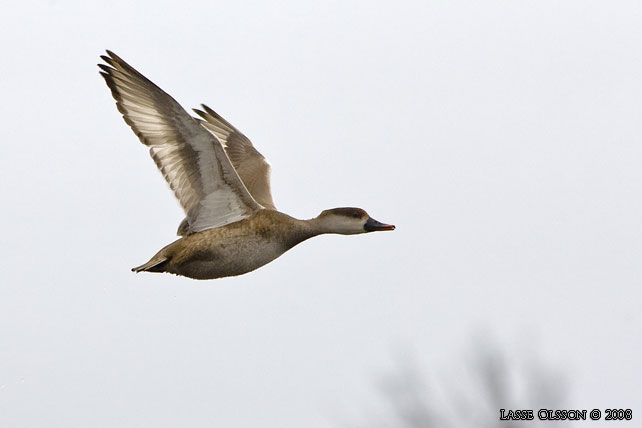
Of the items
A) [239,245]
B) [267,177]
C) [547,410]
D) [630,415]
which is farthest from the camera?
[267,177]

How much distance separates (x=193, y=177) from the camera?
27.1 ft

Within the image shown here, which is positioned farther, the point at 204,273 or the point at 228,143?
the point at 228,143

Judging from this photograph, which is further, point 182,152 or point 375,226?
point 375,226

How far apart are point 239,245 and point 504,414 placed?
4034 mm

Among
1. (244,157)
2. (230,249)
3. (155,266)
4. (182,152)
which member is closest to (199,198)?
(182,152)

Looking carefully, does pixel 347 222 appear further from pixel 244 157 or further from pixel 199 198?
pixel 244 157

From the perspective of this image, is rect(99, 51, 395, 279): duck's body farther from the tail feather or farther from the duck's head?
the duck's head

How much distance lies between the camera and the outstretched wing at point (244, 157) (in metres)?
9.73

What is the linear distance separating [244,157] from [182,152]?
227cm

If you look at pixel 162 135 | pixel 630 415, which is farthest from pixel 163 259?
pixel 630 415

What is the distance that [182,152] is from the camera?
818cm

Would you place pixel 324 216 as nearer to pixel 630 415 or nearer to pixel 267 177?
pixel 267 177

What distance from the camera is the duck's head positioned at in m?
8.59

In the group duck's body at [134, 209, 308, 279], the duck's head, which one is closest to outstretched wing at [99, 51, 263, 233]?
duck's body at [134, 209, 308, 279]
